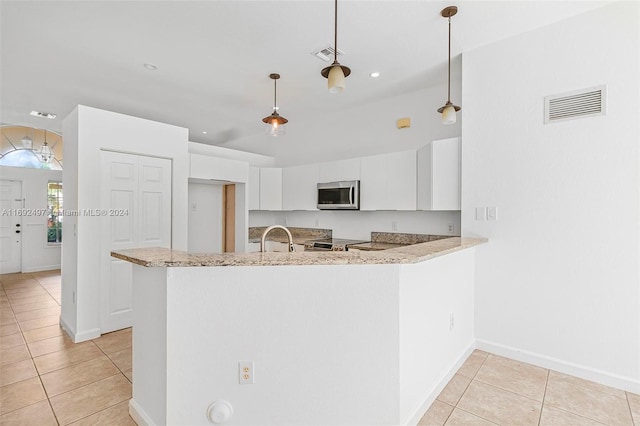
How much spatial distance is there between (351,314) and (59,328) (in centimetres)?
357

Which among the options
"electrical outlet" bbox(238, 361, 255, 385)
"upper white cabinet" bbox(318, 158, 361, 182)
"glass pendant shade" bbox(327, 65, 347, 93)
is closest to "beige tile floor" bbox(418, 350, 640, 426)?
"electrical outlet" bbox(238, 361, 255, 385)

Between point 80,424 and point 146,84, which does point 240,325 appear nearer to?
point 80,424

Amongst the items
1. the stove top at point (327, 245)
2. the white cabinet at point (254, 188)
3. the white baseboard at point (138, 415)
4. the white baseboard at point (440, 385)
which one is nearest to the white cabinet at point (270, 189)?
the white cabinet at point (254, 188)

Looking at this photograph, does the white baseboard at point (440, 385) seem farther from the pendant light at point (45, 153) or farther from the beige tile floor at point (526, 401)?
the pendant light at point (45, 153)

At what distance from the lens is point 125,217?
3400 millimetres

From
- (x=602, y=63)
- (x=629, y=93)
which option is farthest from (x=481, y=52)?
(x=629, y=93)

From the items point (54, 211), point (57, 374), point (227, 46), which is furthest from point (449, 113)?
point (54, 211)

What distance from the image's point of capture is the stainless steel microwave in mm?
4270

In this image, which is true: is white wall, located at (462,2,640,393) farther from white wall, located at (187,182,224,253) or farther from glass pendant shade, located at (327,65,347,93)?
white wall, located at (187,182,224,253)

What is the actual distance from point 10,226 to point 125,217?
4747mm

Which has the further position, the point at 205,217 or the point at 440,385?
the point at 205,217

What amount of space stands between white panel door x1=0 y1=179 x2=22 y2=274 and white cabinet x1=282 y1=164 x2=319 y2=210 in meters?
5.27

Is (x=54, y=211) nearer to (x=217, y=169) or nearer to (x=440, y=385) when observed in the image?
(x=217, y=169)

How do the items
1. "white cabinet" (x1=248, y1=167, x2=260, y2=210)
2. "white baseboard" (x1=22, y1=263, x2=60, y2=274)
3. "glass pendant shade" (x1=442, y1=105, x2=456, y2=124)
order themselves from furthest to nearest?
"white baseboard" (x1=22, y1=263, x2=60, y2=274) → "white cabinet" (x1=248, y1=167, x2=260, y2=210) → "glass pendant shade" (x1=442, y1=105, x2=456, y2=124)
